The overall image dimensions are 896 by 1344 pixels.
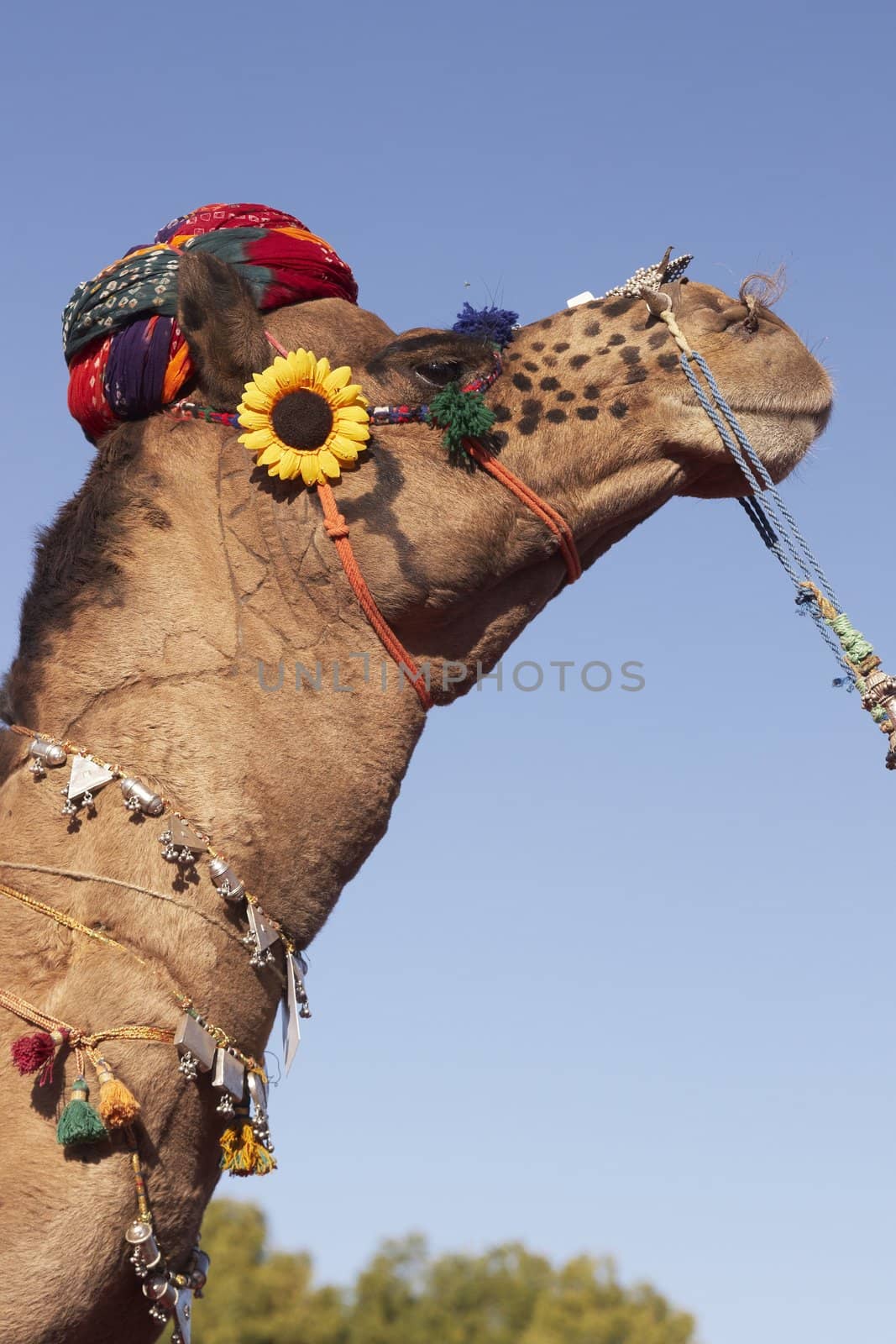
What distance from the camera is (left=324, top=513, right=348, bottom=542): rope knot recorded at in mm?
5027

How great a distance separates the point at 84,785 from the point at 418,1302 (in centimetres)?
4188

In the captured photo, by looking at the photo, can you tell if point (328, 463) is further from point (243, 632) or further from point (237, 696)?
point (237, 696)

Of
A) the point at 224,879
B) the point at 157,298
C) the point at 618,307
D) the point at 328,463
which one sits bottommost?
the point at 224,879

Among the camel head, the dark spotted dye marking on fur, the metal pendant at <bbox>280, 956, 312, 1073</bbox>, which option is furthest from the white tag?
the dark spotted dye marking on fur

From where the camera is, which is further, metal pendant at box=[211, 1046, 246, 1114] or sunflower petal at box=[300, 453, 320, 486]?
sunflower petal at box=[300, 453, 320, 486]

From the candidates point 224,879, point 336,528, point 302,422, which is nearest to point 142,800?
point 224,879

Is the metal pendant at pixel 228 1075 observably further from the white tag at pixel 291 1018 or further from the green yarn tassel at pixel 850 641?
the green yarn tassel at pixel 850 641

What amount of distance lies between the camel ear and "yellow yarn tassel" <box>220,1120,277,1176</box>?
2292 millimetres

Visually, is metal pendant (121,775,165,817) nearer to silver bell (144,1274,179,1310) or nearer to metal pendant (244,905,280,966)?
metal pendant (244,905,280,966)

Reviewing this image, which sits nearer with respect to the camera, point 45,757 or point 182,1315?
point 182,1315

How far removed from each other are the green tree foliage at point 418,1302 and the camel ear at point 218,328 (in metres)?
35.1

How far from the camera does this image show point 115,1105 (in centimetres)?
425

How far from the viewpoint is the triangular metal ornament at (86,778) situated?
4.68 m

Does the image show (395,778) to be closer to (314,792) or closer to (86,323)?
(314,792)
